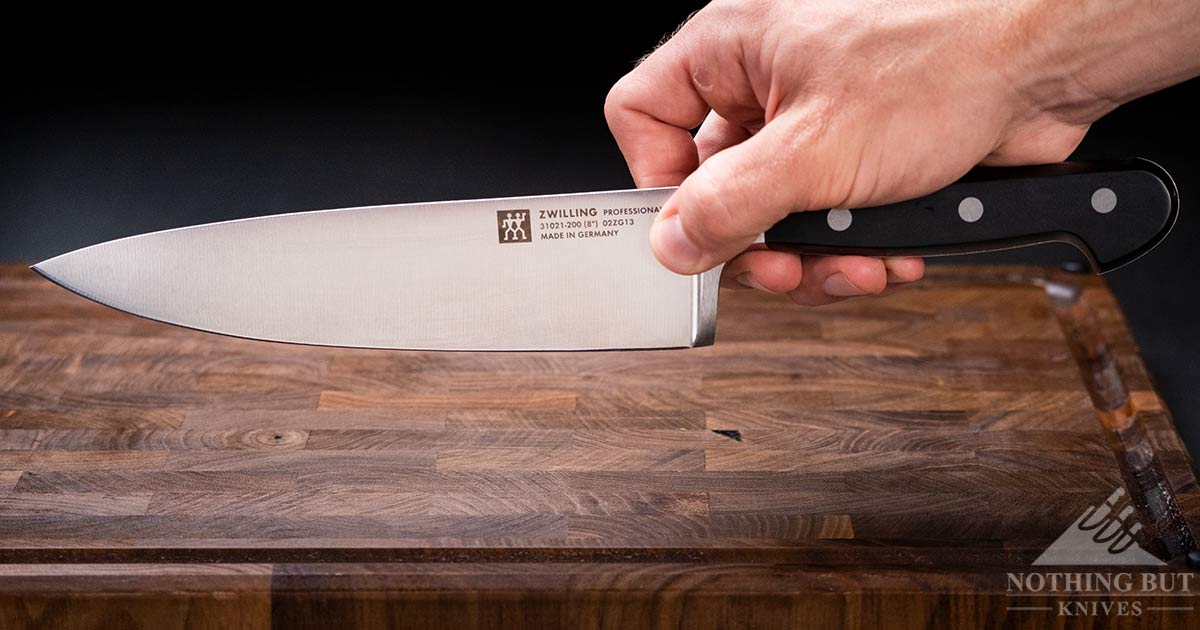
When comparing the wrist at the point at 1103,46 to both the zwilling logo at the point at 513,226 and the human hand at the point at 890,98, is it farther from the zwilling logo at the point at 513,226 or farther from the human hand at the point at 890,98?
the zwilling logo at the point at 513,226

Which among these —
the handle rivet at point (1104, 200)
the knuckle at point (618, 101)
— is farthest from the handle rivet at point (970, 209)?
the knuckle at point (618, 101)

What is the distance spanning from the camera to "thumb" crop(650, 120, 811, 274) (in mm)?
1113

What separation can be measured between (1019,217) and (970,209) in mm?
46

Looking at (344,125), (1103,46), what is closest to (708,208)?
(1103,46)

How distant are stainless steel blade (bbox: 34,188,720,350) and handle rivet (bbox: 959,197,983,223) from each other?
0.24m

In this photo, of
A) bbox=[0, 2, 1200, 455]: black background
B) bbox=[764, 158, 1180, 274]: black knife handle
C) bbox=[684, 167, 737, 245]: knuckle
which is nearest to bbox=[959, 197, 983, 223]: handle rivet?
bbox=[764, 158, 1180, 274]: black knife handle

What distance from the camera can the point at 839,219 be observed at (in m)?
1.22

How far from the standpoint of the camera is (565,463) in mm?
1325

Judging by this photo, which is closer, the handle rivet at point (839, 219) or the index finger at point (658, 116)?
the handle rivet at point (839, 219)

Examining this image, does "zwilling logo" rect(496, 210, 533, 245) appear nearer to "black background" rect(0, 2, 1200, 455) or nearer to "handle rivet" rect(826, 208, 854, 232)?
"handle rivet" rect(826, 208, 854, 232)

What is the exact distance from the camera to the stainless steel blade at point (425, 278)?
1.24 meters

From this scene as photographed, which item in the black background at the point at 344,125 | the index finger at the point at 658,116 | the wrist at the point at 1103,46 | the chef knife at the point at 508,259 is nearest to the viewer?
the wrist at the point at 1103,46

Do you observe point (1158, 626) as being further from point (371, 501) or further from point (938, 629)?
point (371, 501)

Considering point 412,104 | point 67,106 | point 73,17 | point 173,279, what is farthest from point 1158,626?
point 73,17
